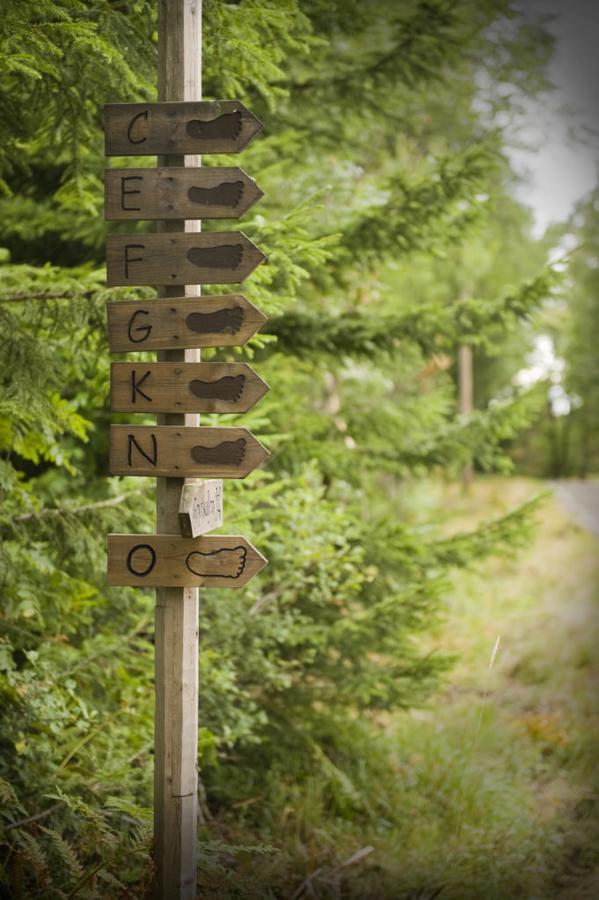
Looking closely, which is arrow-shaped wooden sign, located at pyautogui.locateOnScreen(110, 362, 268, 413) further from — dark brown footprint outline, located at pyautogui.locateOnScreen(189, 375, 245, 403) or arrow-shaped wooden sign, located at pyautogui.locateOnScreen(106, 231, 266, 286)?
arrow-shaped wooden sign, located at pyautogui.locateOnScreen(106, 231, 266, 286)

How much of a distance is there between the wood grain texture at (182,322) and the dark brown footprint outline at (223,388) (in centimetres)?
15

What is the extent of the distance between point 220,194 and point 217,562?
1.53 m

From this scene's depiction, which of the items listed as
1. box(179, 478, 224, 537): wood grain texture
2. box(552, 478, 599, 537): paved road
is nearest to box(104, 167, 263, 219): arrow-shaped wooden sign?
box(179, 478, 224, 537): wood grain texture

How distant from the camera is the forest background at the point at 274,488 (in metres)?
4.01

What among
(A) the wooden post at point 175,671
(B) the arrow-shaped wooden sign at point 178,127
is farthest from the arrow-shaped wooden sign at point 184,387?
(B) the arrow-shaped wooden sign at point 178,127

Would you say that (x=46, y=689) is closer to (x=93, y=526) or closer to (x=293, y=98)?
(x=93, y=526)

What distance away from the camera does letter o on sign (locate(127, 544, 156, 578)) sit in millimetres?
3455

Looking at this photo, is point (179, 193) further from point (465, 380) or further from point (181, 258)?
point (465, 380)

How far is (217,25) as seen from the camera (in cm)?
384

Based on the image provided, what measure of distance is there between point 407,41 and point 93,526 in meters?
3.87

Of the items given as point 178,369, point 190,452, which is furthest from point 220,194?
point 190,452

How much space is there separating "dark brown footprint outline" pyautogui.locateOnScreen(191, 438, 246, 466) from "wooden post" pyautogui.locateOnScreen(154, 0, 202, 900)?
16cm

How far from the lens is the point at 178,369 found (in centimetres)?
344

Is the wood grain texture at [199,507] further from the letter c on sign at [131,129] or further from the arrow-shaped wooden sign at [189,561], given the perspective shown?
the letter c on sign at [131,129]
